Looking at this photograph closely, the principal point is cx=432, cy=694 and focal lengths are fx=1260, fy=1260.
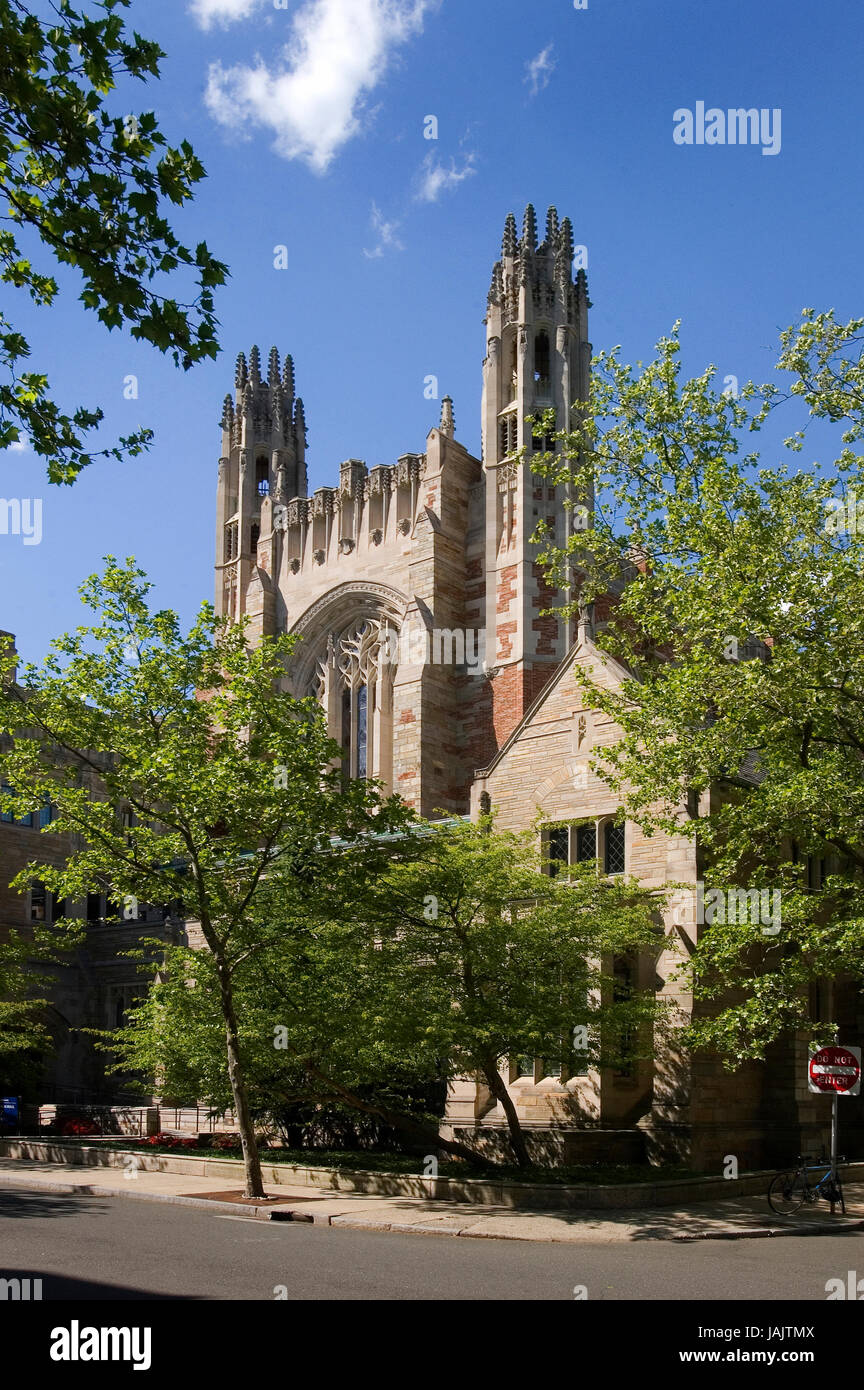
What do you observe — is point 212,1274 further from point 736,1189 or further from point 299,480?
point 299,480

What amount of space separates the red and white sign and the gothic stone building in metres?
7.26

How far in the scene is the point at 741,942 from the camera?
18125 millimetres

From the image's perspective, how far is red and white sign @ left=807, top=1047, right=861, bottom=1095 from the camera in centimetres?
1767

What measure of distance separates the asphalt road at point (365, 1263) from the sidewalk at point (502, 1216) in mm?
387

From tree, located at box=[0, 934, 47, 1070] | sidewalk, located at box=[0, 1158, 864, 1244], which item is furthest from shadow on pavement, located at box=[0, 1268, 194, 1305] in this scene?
tree, located at box=[0, 934, 47, 1070]

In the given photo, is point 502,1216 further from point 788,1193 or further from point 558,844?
point 558,844

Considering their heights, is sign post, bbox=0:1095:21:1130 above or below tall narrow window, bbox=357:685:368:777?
below

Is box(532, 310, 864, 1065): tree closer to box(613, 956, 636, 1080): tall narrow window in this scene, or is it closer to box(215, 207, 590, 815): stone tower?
box(613, 956, 636, 1080): tall narrow window

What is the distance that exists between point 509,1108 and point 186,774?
7.41m

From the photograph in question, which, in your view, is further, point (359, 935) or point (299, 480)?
point (299, 480)

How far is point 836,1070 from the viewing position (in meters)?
17.8

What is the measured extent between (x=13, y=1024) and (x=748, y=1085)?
18.4 m
